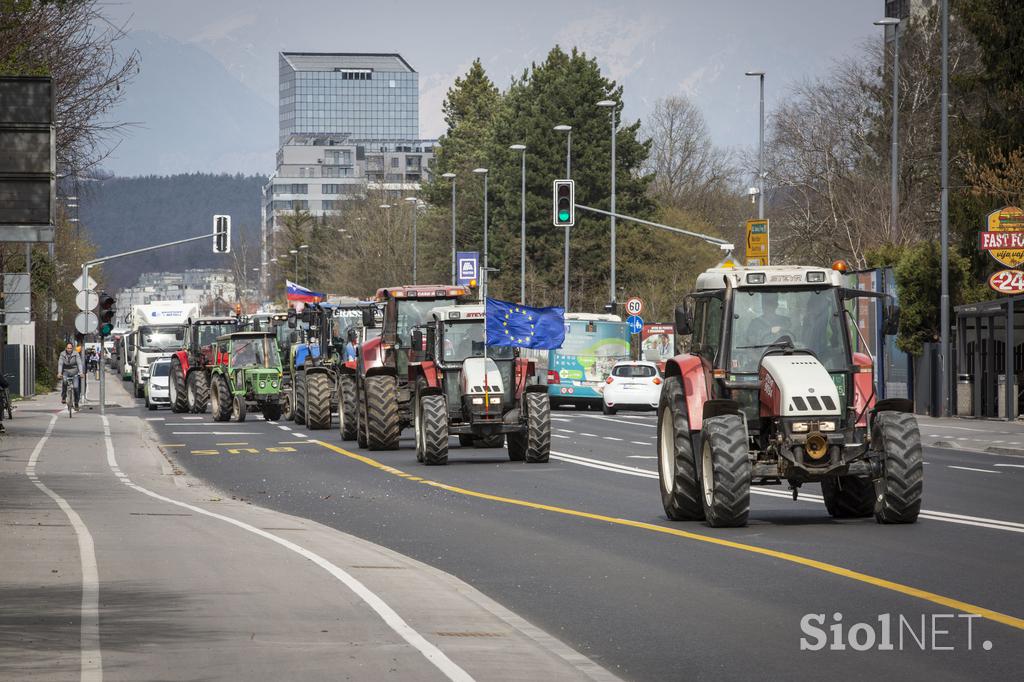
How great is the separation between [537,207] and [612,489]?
229 feet

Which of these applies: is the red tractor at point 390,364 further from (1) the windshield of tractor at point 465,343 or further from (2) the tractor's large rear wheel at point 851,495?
(2) the tractor's large rear wheel at point 851,495

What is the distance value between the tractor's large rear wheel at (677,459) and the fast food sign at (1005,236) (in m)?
24.1

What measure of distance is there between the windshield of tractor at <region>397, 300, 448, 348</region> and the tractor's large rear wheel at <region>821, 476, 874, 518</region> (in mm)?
16245

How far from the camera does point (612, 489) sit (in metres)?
23.8

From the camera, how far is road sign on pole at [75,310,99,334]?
168 ft

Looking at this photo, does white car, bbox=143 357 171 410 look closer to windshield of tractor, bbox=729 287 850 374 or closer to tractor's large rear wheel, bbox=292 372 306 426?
tractor's large rear wheel, bbox=292 372 306 426

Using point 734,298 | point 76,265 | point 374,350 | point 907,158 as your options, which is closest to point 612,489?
point 734,298

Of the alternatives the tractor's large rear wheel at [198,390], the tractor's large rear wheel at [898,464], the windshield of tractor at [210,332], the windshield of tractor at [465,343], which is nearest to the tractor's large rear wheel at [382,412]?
the windshield of tractor at [465,343]

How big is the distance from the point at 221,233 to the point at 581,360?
69.1ft

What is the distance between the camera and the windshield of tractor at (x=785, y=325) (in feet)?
58.3

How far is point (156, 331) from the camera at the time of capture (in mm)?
73812

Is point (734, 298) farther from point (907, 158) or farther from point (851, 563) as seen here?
point (907, 158)

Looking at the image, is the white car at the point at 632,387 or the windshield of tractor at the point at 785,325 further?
the white car at the point at 632,387

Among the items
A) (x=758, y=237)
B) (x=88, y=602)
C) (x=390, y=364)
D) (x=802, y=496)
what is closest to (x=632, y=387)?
(x=758, y=237)
